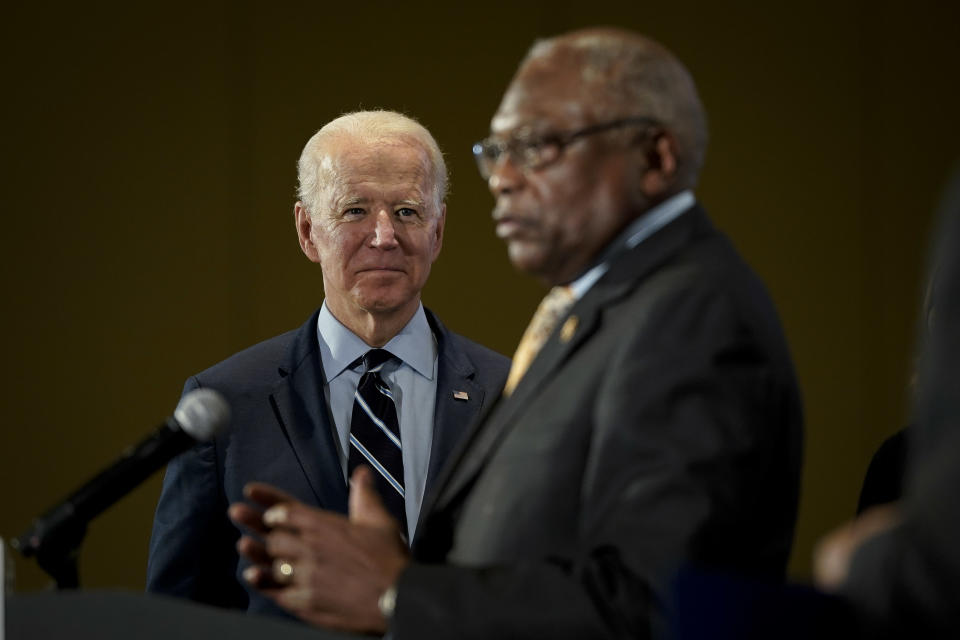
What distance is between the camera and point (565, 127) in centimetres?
170

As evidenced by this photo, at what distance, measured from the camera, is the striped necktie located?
8.70 ft

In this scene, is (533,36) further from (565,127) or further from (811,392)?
(565,127)

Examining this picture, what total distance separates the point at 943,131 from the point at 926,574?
13.7ft

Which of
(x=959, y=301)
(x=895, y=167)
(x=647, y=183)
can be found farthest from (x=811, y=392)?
(x=959, y=301)

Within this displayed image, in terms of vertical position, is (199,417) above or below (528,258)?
below

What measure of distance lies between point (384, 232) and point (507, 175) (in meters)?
1.12

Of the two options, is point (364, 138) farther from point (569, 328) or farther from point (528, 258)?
point (569, 328)

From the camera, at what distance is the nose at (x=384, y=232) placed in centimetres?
283

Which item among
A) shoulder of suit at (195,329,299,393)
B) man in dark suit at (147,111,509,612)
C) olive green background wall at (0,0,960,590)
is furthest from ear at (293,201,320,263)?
olive green background wall at (0,0,960,590)

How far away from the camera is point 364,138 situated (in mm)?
2893

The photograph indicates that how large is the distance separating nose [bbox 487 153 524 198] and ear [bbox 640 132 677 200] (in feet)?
0.55

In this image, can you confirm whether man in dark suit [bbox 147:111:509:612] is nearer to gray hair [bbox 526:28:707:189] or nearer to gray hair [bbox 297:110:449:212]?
Answer: gray hair [bbox 297:110:449:212]

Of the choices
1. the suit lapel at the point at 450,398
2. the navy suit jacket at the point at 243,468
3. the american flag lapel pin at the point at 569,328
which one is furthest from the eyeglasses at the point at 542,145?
the suit lapel at the point at 450,398

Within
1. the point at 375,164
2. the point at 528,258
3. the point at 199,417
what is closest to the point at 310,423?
the point at 375,164
